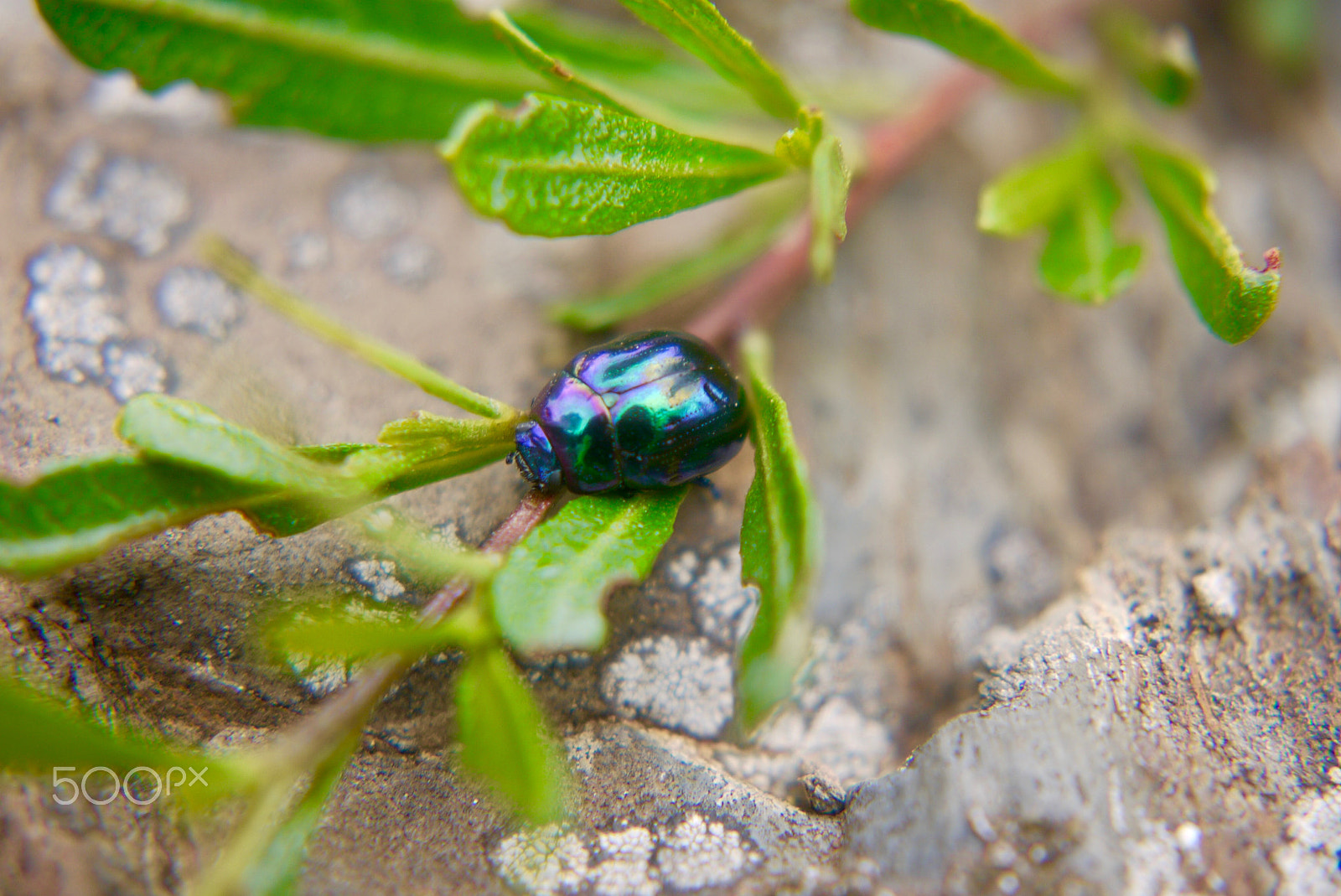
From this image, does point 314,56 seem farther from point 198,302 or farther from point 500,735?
point 500,735

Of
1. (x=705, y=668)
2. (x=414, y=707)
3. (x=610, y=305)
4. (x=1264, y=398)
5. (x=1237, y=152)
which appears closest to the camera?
(x=414, y=707)

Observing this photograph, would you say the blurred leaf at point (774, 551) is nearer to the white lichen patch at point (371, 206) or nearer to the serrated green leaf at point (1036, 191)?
the serrated green leaf at point (1036, 191)

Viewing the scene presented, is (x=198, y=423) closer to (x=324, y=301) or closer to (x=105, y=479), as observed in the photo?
(x=105, y=479)

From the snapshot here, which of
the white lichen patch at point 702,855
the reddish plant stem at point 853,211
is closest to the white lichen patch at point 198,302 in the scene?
the reddish plant stem at point 853,211

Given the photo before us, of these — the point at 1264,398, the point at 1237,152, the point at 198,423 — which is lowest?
the point at 198,423

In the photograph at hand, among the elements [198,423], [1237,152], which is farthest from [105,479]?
[1237,152]

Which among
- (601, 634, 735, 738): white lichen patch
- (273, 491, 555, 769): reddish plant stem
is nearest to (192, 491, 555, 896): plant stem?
(273, 491, 555, 769): reddish plant stem

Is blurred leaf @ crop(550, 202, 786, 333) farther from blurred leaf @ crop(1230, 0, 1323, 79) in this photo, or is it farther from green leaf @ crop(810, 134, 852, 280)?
blurred leaf @ crop(1230, 0, 1323, 79)
